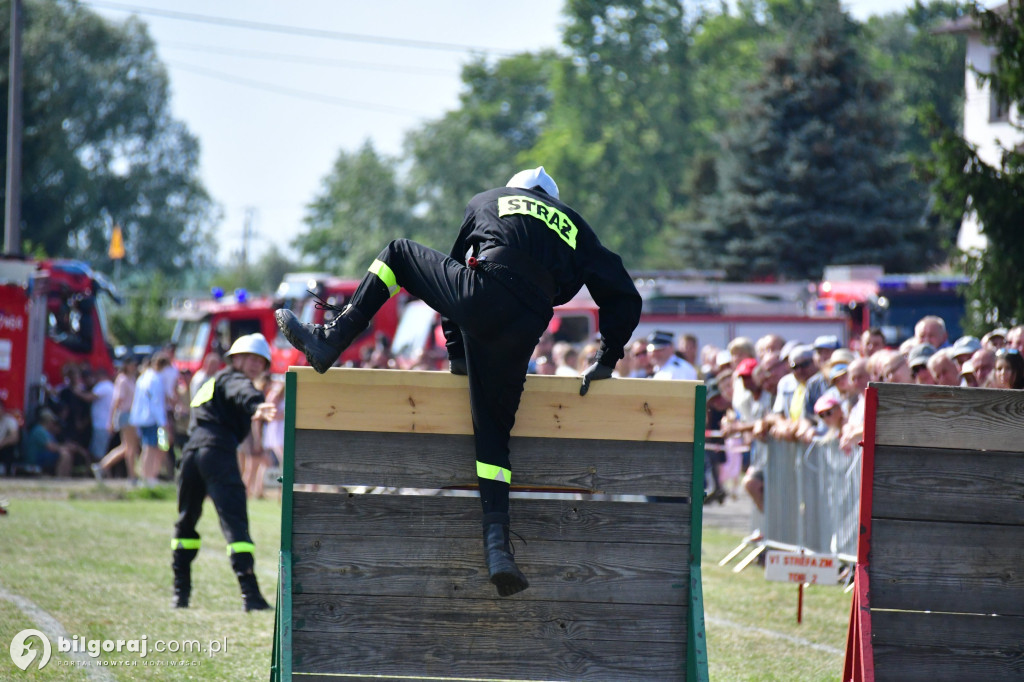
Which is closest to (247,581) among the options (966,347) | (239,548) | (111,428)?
(239,548)

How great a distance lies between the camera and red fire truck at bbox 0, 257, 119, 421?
20.0 m

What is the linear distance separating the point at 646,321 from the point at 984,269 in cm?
848

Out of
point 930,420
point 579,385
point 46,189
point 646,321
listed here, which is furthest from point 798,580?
point 46,189

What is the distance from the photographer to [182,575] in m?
8.43

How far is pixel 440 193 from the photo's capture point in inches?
2272

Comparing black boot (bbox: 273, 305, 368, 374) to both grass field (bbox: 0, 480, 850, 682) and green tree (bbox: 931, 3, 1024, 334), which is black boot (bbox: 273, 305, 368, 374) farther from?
green tree (bbox: 931, 3, 1024, 334)

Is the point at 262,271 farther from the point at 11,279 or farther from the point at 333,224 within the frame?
the point at 11,279

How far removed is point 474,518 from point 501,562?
0.91ft

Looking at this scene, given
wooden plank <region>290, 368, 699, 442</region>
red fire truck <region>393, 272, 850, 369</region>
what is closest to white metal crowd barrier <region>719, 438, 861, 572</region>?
wooden plank <region>290, 368, 699, 442</region>

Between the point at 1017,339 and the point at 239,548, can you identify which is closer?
the point at 239,548

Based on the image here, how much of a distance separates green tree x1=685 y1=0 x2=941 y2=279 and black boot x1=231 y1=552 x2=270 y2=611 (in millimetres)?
29795

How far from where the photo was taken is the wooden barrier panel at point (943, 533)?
4.96m

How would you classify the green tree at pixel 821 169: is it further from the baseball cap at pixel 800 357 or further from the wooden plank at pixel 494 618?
the wooden plank at pixel 494 618

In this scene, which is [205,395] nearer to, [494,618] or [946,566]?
[494,618]
